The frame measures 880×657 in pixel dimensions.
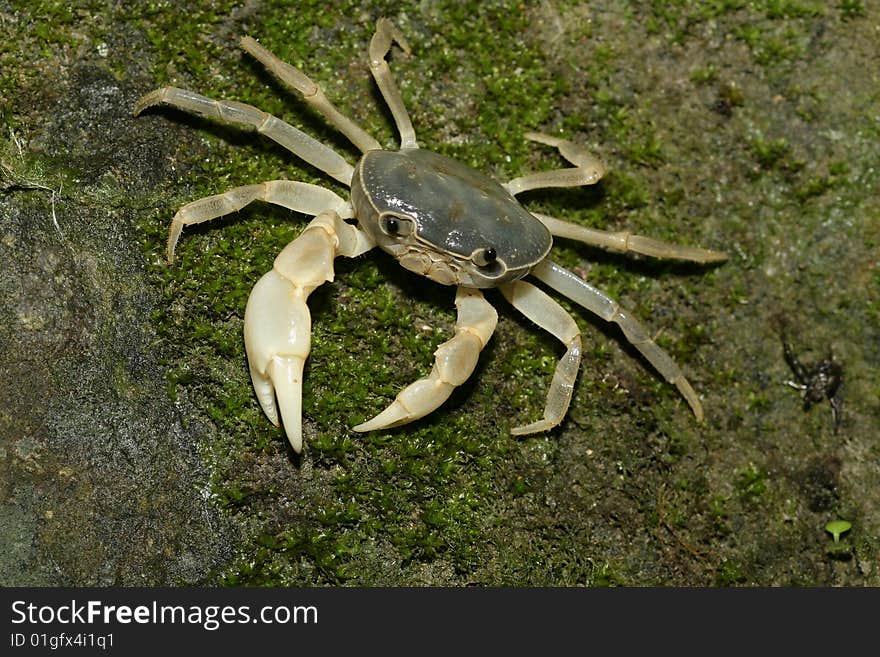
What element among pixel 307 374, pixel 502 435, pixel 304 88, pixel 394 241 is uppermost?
pixel 304 88

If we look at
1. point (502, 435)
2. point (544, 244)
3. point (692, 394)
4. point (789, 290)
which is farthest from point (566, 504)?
point (789, 290)

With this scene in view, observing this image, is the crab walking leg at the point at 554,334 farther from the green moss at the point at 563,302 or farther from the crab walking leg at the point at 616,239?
the crab walking leg at the point at 616,239

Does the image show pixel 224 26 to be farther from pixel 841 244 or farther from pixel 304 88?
pixel 841 244

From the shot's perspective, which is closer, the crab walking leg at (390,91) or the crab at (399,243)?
the crab at (399,243)

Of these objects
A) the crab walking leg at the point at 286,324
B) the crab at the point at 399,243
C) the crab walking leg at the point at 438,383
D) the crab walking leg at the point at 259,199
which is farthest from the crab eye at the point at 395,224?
the crab walking leg at the point at 438,383

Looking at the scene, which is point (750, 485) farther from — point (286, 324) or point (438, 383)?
point (286, 324)

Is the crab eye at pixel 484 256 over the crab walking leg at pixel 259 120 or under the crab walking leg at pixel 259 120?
under

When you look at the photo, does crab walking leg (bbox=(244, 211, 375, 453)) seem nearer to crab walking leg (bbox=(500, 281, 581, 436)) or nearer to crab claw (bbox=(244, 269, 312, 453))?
crab claw (bbox=(244, 269, 312, 453))
